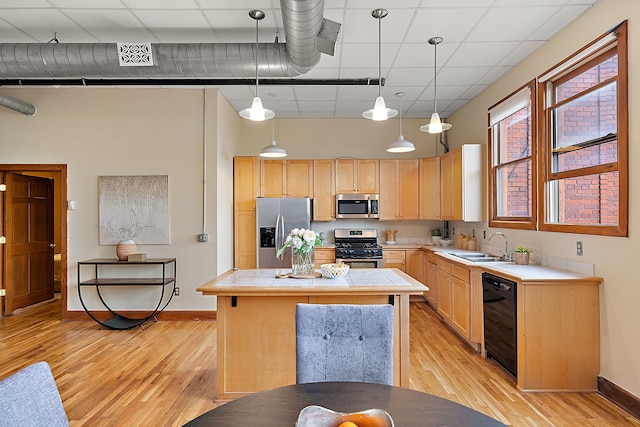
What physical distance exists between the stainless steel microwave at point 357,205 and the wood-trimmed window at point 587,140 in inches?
109

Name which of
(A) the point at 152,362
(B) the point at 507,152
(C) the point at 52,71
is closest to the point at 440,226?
(B) the point at 507,152

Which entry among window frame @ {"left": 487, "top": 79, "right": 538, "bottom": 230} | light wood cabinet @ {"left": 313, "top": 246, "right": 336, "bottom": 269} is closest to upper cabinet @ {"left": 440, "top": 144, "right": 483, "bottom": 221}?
window frame @ {"left": 487, "top": 79, "right": 538, "bottom": 230}

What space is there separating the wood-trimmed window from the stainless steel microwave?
276cm

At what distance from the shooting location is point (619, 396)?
2.78 metres

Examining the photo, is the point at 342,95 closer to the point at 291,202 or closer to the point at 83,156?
the point at 291,202

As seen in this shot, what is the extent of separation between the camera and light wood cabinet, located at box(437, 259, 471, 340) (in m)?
4.05

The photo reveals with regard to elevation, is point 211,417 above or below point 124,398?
above

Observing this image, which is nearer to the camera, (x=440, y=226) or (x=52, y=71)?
(x=52, y=71)

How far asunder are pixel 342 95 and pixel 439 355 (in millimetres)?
3410

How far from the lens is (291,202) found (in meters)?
5.84

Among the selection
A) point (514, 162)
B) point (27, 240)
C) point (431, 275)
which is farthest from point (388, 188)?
point (27, 240)

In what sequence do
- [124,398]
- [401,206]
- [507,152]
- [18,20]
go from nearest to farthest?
[124,398] < [18,20] < [507,152] < [401,206]

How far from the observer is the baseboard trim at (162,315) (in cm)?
507

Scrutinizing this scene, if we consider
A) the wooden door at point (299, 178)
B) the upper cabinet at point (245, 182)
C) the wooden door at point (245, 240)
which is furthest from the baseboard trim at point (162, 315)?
the wooden door at point (299, 178)
